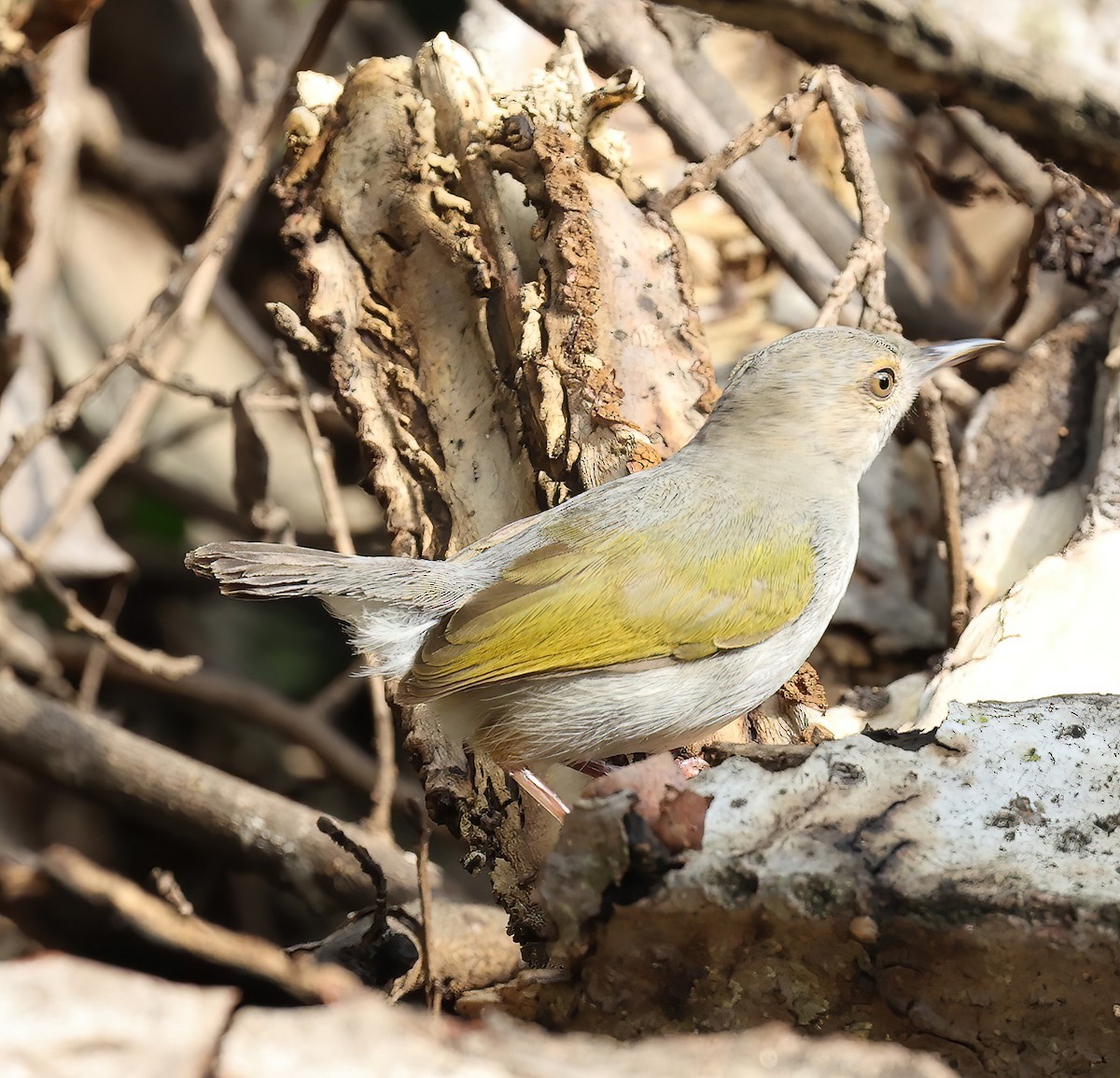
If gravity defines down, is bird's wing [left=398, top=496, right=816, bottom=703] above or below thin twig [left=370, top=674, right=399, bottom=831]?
Answer: above

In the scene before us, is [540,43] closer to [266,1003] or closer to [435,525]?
[435,525]

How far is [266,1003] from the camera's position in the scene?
3844 mm

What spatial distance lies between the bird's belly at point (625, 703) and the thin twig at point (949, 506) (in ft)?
4.22

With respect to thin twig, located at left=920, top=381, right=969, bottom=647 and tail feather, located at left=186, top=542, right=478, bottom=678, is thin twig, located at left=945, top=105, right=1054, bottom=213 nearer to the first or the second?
thin twig, located at left=920, top=381, right=969, bottom=647

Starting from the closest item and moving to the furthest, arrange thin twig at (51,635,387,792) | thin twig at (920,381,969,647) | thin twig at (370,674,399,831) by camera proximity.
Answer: thin twig at (920,381,969,647) < thin twig at (370,674,399,831) < thin twig at (51,635,387,792)

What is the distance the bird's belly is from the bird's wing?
39mm

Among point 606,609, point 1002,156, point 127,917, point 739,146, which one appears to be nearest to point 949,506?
point 739,146

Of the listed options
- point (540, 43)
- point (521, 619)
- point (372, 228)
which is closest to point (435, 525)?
point (521, 619)

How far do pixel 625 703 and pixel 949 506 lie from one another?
169 cm

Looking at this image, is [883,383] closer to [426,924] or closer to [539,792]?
[539,792]

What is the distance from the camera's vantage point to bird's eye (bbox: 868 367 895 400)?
3.72m

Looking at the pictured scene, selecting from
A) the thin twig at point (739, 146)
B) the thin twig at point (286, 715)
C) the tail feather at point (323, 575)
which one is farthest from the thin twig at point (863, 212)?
the thin twig at point (286, 715)

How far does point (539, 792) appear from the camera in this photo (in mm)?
3234

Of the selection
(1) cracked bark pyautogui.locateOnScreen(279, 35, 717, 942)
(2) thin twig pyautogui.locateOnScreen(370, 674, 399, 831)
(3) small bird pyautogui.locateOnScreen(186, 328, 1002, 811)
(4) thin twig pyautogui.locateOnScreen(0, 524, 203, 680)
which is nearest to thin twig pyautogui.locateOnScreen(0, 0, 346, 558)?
(4) thin twig pyautogui.locateOnScreen(0, 524, 203, 680)
